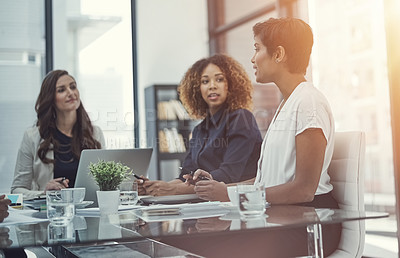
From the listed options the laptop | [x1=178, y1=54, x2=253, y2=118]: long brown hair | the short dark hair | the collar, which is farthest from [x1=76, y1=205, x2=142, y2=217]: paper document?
[x1=178, y1=54, x2=253, y2=118]: long brown hair

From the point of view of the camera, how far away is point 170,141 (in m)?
5.64

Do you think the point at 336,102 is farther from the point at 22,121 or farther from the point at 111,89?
the point at 22,121

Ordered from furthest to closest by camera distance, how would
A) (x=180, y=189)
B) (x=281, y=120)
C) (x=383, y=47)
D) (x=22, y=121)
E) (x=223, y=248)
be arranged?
(x=22, y=121) < (x=383, y=47) < (x=180, y=189) < (x=281, y=120) < (x=223, y=248)

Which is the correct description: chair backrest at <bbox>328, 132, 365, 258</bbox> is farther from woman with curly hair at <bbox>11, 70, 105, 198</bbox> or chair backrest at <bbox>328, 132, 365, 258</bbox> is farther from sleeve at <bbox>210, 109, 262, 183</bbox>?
woman with curly hair at <bbox>11, 70, 105, 198</bbox>

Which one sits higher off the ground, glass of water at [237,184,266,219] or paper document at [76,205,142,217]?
glass of water at [237,184,266,219]

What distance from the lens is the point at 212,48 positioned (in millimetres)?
6070

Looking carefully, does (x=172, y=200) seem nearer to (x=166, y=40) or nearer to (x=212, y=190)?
(x=212, y=190)

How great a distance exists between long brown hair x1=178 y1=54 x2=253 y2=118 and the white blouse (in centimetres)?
100

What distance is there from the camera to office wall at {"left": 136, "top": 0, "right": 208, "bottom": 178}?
19.2 feet

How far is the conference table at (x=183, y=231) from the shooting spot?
42.6 inches

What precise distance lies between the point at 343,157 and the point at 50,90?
2.11 m

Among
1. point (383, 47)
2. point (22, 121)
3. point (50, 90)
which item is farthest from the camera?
point (22, 121)

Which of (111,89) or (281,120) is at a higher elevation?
(111,89)

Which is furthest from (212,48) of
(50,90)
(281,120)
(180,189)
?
(281,120)
